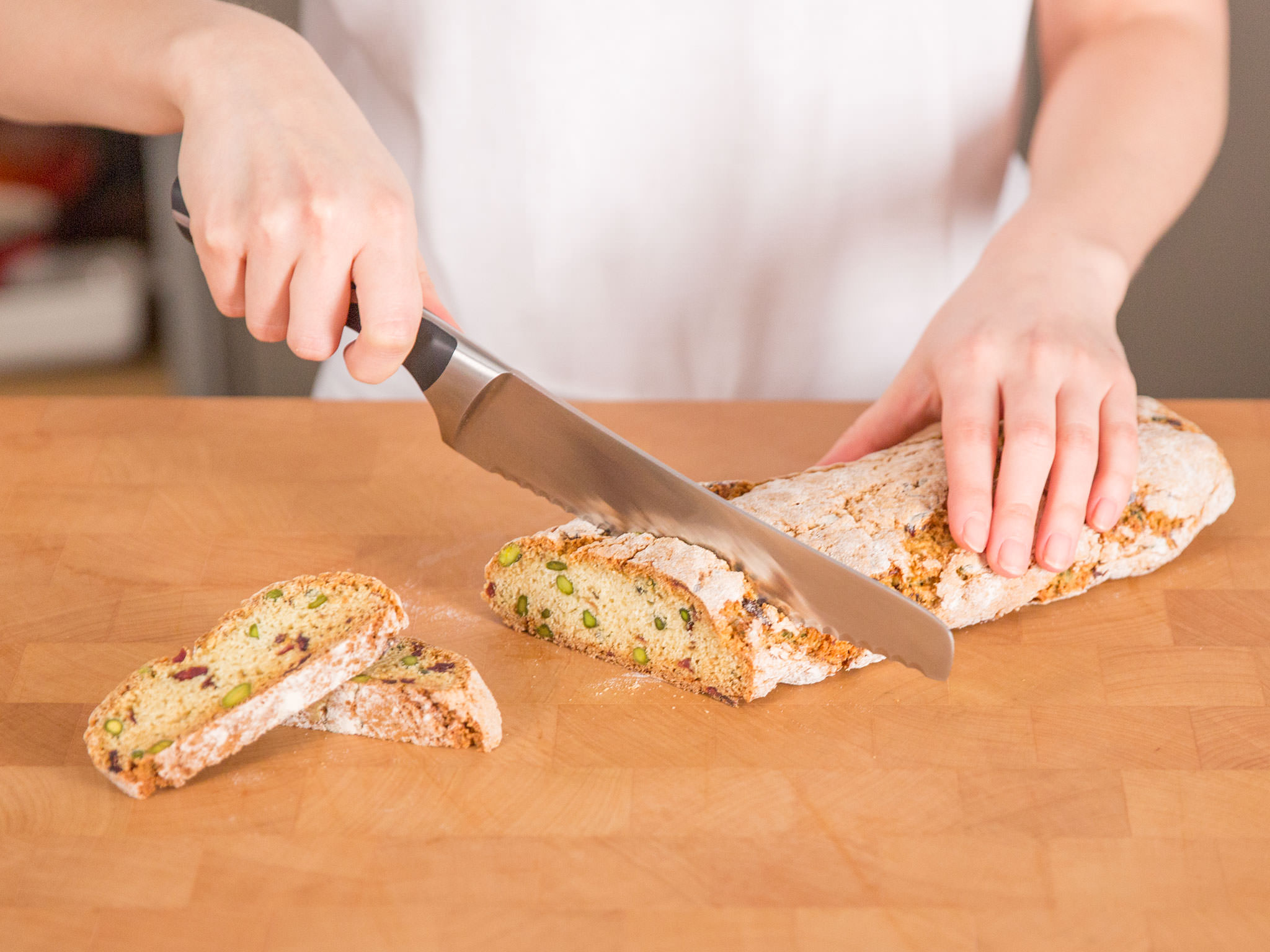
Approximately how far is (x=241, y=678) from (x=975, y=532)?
3.30 ft

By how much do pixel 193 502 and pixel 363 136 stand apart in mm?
721

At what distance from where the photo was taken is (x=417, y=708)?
4.82 ft

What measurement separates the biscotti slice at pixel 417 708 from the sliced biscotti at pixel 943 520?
481mm

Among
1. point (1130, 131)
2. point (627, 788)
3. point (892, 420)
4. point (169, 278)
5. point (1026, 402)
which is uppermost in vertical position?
point (1130, 131)

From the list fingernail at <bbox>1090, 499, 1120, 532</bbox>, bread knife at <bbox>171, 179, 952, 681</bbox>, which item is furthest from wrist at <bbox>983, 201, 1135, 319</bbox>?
bread knife at <bbox>171, 179, 952, 681</bbox>

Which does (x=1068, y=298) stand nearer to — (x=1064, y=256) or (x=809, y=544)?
(x=1064, y=256)

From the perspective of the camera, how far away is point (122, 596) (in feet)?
5.77

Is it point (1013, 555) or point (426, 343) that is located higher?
point (426, 343)

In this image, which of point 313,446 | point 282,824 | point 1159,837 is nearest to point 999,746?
point 1159,837

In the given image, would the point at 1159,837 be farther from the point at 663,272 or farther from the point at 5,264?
the point at 5,264

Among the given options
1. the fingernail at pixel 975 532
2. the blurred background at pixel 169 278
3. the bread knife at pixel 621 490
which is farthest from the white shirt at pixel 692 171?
the blurred background at pixel 169 278

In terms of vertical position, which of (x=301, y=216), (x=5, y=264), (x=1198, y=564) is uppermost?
(x=301, y=216)

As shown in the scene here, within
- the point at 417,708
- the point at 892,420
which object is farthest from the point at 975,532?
the point at 417,708

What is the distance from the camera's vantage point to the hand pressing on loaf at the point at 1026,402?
1.64 m
